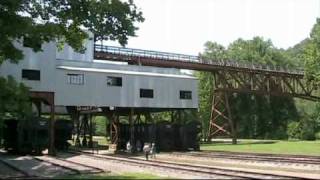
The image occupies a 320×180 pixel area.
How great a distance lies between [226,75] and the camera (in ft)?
247

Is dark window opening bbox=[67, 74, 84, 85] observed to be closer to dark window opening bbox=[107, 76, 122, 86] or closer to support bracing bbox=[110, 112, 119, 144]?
dark window opening bbox=[107, 76, 122, 86]

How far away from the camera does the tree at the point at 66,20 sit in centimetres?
2459

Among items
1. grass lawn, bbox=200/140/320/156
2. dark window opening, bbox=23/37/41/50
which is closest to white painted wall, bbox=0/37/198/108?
grass lawn, bbox=200/140/320/156

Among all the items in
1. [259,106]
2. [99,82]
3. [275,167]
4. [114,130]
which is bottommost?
[275,167]

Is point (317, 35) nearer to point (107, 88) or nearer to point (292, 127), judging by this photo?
point (292, 127)

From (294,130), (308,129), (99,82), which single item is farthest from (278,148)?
(294,130)

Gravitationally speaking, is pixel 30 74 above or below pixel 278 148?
above

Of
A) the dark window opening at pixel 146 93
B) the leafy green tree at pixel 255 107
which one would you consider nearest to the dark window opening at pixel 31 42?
the dark window opening at pixel 146 93

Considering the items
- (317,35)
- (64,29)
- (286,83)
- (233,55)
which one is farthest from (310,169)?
(233,55)

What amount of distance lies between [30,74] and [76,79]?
4087 mm

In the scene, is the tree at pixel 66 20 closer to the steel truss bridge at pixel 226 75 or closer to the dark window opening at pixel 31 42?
the dark window opening at pixel 31 42

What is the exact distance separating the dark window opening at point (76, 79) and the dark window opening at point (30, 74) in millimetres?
2837

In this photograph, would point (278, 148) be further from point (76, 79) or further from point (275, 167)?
point (275, 167)

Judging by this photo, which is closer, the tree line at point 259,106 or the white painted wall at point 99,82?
the white painted wall at point 99,82
